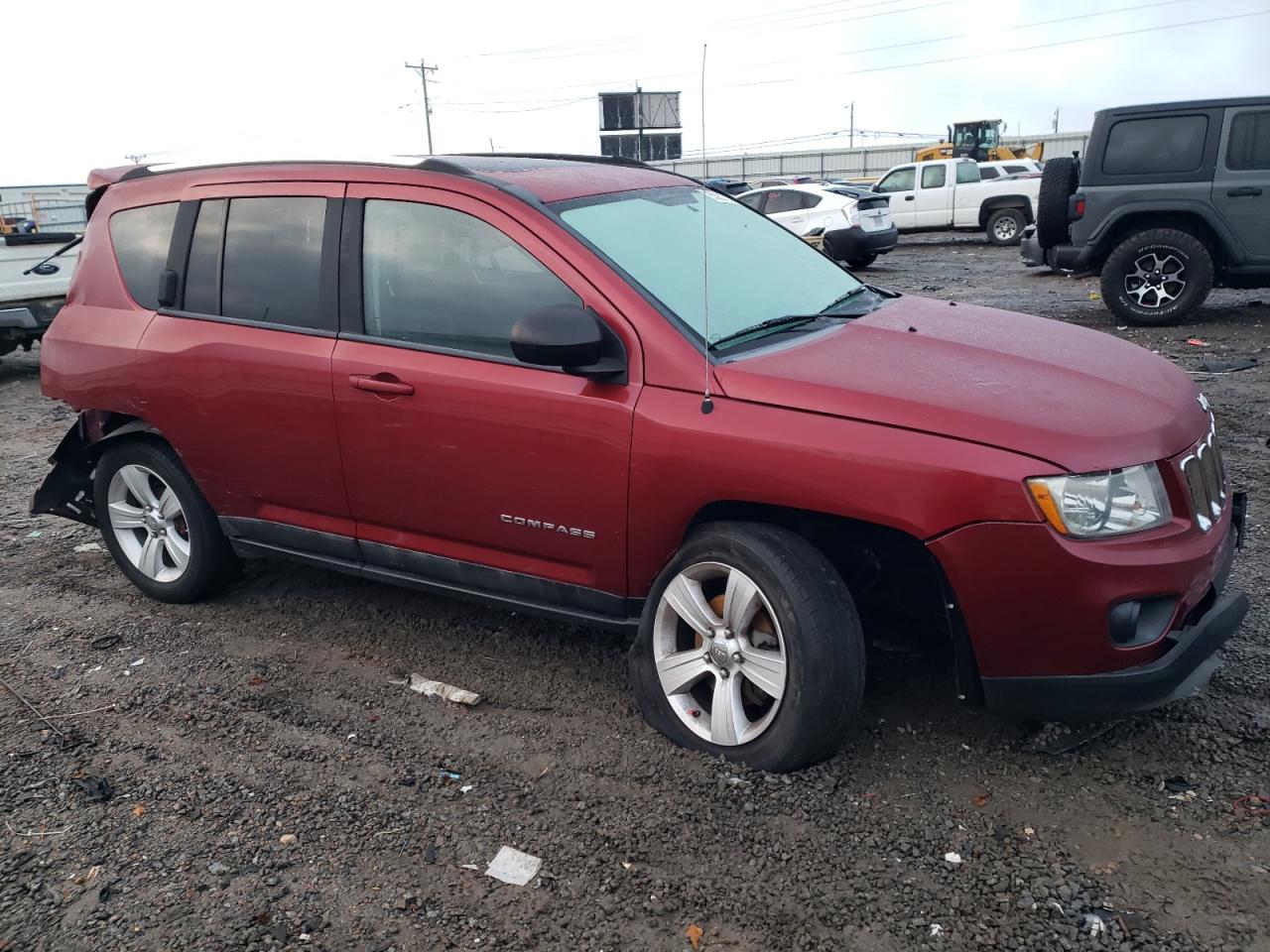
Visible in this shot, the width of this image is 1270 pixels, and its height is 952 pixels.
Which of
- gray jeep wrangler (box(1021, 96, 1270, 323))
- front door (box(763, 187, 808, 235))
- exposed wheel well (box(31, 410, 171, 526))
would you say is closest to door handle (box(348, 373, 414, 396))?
exposed wheel well (box(31, 410, 171, 526))

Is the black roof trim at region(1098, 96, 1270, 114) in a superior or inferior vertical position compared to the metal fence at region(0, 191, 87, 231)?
superior

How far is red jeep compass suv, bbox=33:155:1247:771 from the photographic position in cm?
278

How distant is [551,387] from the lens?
330 cm

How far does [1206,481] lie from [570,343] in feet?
6.40

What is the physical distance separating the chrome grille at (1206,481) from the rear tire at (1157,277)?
7977 mm

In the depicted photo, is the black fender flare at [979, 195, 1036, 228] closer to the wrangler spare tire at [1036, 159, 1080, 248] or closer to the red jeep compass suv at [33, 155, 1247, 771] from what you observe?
the wrangler spare tire at [1036, 159, 1080, 248]

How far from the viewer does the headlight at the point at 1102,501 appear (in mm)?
2674

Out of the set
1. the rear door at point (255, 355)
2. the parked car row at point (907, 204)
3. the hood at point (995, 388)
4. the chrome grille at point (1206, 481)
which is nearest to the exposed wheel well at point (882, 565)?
the hood at point (995, 388)

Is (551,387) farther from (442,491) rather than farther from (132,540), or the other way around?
(132,540)

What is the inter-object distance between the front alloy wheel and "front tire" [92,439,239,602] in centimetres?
228

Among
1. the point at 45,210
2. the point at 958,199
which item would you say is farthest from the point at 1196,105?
the point at 45,210

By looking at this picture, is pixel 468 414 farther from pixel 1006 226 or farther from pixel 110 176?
pixel 1006 226

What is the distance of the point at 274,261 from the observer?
4.02m

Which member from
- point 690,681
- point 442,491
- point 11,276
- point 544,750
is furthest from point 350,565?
point 11,276
